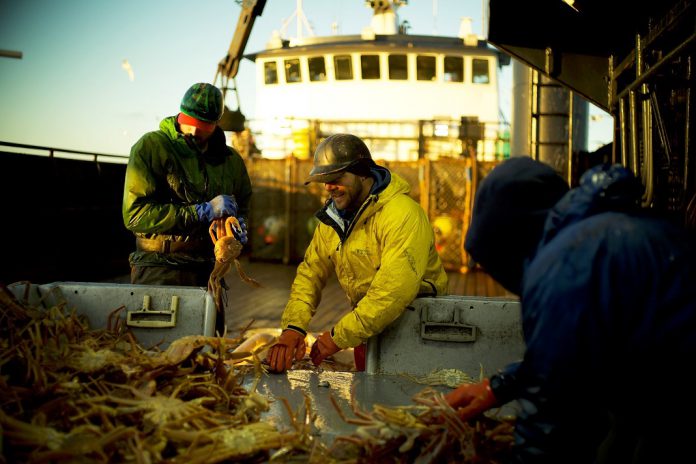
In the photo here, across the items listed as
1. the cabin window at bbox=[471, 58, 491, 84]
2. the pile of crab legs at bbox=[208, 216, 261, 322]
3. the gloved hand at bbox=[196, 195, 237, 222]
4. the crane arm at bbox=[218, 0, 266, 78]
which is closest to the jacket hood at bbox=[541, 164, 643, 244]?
the pile of crab legs at bbox=[208, 216, 261, 322]

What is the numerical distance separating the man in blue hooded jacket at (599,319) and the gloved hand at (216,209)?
2.34 m

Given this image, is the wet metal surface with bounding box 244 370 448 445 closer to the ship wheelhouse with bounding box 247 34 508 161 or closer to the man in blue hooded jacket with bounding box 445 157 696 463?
the man in blue hooded jacket with bounding box 445 157 696 463

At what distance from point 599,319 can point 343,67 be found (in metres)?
21.5

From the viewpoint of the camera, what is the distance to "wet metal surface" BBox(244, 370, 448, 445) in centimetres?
234

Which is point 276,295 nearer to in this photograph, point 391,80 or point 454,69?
point 391,80

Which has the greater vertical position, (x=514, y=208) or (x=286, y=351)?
(x=514, y=208)

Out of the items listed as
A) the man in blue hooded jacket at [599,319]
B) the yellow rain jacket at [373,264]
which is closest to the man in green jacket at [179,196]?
the yellow rain jacket at [373,264]

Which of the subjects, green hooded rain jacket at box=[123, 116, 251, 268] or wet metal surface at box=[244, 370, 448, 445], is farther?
green hooded rain jacket at box=[123, 116, 251, 268]

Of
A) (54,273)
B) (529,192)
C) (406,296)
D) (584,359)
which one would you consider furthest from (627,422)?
(54,273)

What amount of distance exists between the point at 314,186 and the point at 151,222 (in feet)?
34.3

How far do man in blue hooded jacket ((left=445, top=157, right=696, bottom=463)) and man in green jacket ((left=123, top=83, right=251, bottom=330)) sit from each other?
8.01ft

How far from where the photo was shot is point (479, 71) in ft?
71.6

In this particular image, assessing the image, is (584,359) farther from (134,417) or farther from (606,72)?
(606,72)

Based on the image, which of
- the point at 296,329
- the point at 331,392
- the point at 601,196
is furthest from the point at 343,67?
the point at 601,196
